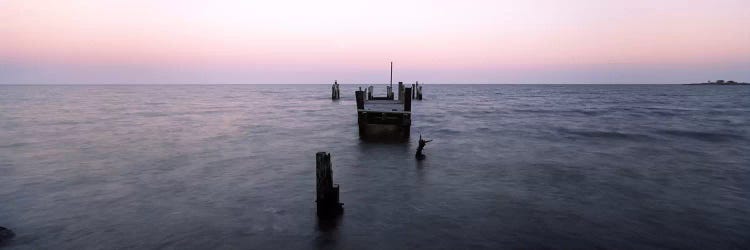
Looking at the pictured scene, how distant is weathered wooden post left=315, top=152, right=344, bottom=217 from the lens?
396 inches

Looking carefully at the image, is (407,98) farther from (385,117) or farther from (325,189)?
(325,189)

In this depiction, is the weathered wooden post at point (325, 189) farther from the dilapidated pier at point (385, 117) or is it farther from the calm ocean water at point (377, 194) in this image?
the dilapidated pier at point (385, 117)

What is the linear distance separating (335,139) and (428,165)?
9.74 meters

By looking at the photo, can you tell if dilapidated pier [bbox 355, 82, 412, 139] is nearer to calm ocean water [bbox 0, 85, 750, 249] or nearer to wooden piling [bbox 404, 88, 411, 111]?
wooden piling [bbox 404, 88, 411, 111]

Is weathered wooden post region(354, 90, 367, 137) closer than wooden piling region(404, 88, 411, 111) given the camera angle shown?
No

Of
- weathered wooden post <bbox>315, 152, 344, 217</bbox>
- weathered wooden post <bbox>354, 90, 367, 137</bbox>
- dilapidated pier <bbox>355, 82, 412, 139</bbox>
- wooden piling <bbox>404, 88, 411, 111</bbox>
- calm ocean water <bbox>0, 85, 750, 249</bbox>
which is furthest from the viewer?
weathered wooden post <bbox>354, 90, 367, 137</bbox>

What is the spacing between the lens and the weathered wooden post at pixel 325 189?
10055 mm

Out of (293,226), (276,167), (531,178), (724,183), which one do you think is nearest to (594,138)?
(724,183)

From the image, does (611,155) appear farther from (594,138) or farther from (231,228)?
(231,228)

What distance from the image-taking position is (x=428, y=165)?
17.8 metres

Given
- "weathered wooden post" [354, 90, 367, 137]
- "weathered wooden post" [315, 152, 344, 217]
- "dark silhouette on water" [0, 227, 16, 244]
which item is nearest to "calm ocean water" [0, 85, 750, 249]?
"dark silhouette on water" [0, 227, 16, 244]

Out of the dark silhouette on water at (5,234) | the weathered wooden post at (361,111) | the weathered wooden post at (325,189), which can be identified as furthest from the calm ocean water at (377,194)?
the weathered wooden post at (361,111)

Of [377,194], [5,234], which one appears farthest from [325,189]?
[5,234]

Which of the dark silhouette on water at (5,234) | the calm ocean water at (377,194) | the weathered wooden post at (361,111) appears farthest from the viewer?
the weathered wooden post at (361,111)
